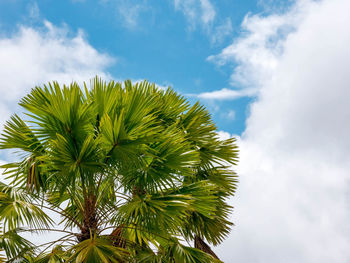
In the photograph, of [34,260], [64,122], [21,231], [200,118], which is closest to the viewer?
[64,122]

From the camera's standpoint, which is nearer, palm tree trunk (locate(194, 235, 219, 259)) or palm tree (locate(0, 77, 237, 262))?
palm tree (locate(0, 77, 237, 262))

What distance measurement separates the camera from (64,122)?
18.7ft

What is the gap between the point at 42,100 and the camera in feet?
20.9

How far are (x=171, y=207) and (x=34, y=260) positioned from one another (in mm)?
2329

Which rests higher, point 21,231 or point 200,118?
point 200,118

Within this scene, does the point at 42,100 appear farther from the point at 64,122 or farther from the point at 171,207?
the point at 171,207

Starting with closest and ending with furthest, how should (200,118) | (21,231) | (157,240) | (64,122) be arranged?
(64,122), (21,231), (157,240), (200,118)

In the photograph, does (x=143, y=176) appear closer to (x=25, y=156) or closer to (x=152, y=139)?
(x=152, y=139)

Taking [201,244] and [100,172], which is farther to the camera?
[201,244]

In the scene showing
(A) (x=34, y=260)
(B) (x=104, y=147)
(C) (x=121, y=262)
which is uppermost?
(B) (x=104, y=147)

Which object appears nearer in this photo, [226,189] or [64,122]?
[64,122]

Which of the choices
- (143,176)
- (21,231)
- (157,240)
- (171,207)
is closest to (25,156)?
(21,231)

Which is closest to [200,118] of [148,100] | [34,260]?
[148,100]

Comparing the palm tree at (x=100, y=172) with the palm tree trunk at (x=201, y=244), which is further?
the palm tree trunk at (x=201, y=244)
